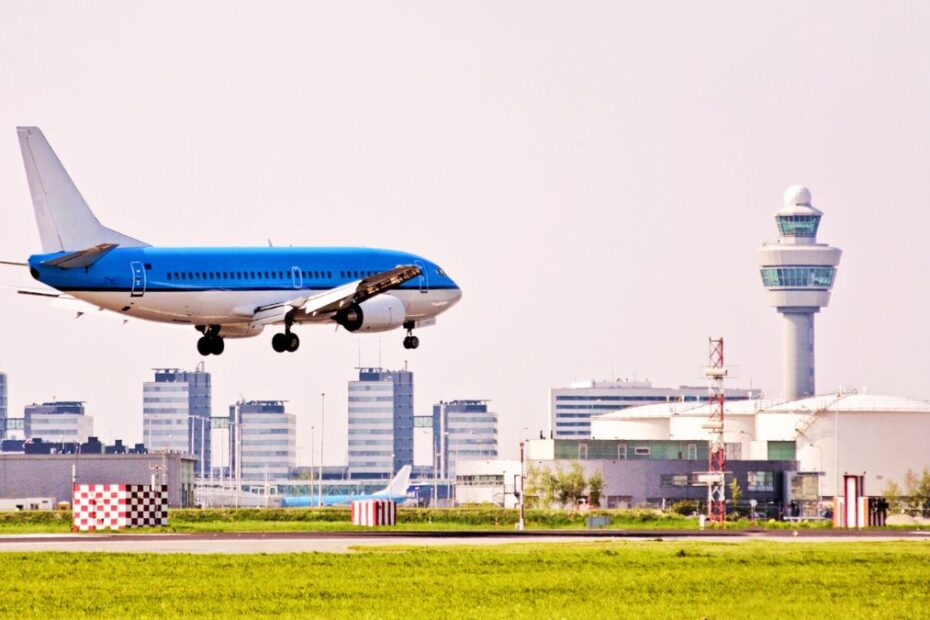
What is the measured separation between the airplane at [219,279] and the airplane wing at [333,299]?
6cm

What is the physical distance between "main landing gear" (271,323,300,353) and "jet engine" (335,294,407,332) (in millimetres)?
2922

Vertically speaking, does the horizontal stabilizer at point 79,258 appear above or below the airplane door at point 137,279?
above

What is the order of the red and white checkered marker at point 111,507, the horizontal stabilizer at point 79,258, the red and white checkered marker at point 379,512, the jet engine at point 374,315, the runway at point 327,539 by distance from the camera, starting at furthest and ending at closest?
the red and white checkered marker at point 379,512, the jet engine at point 374,315, the red and white checkered marker at point 111,507, the horizontal stabilizer at point 79,258, the runway at point 327,539

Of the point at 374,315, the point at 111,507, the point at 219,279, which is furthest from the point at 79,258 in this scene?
the point at 374,315

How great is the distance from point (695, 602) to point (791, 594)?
389cm

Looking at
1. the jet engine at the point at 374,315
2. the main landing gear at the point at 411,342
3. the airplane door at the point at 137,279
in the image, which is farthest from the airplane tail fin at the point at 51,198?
the main landing gear at the point at 411,342

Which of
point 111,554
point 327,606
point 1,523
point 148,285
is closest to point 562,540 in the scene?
point 111,554

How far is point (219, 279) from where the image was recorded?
107 m

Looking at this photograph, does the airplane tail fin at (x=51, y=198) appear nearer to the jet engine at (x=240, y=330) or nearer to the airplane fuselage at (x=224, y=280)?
the airplane fuselage at (x=224, y=280)

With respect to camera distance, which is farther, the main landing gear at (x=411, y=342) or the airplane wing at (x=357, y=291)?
the main landing gear at (x=411, y=342)

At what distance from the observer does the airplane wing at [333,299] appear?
357 ft

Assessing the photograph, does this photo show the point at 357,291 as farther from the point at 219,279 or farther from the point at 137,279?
the point at 137,279

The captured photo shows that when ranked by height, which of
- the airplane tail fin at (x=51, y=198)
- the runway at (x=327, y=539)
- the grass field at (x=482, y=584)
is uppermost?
the airplane tail fin at (x=51, y=198)

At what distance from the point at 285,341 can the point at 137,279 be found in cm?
1273
